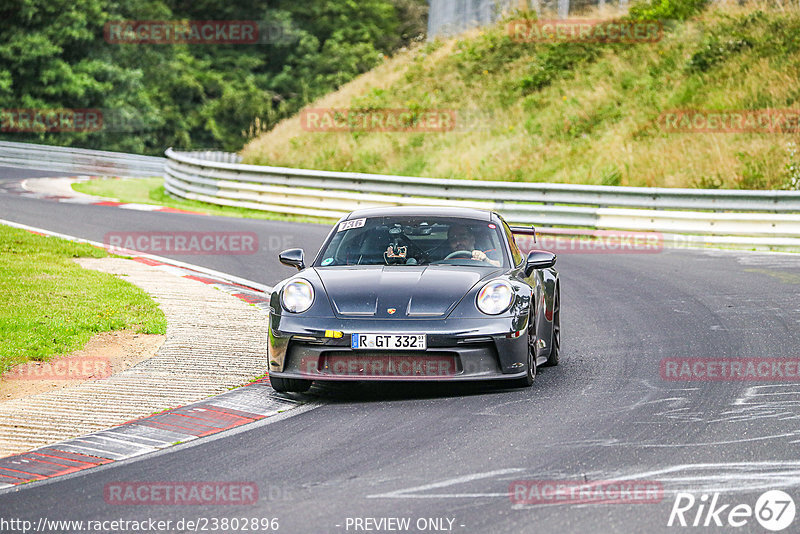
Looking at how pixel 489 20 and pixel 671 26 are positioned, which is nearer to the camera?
pixel 671 26

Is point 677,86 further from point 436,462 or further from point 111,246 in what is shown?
point 436,462

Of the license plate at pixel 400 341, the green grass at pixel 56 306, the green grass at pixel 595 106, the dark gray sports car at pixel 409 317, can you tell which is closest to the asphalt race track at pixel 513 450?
the dark gray sports car at pixel 409 317

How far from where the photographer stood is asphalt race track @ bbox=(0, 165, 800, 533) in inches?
217

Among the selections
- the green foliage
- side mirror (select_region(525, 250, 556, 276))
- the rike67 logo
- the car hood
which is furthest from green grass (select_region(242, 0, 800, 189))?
the rike67 logo

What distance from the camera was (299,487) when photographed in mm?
5969

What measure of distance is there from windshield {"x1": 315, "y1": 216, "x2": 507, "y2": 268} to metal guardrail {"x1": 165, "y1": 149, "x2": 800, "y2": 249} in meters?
11.1

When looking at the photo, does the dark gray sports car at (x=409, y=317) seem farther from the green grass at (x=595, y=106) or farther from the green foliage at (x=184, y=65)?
the green foliage at (x=184, y=65)

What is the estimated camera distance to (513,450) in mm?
6664

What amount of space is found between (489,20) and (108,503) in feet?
124

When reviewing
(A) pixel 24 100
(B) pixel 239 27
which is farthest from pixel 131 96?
(B) pixel 239 27

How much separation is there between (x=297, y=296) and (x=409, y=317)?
2.98 feet

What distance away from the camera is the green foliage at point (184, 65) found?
47.6 metres

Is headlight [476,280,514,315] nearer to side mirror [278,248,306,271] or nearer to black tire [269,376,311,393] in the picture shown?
black tire [269,376,311,393]

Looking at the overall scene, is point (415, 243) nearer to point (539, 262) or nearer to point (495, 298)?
point (539, 262)
